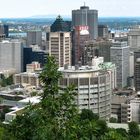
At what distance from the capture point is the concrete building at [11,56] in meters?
50.8

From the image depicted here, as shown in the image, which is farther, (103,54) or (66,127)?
(103,54)

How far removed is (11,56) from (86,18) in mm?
29058

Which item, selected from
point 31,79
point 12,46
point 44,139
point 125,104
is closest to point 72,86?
point 44,139

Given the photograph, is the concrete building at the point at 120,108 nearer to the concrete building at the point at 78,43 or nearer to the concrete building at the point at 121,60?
the concrete building at the point at 121,60

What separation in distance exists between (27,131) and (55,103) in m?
0.62

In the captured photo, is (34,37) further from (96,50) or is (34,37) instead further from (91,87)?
(91,87)

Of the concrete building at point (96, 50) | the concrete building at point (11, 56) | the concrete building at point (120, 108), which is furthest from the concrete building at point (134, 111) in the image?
the concrete building at point (11, 56)

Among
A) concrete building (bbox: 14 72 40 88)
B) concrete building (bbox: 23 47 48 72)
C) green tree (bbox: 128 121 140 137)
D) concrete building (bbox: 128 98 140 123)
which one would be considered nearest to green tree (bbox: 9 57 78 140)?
green tree (bbox: 128 121 140 137)

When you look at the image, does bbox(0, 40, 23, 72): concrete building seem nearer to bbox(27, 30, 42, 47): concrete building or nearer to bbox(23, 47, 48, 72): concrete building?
bbox(23, 47, 48, 72): concrete building

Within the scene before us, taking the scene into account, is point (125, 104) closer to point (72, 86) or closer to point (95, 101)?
point (95, 101)

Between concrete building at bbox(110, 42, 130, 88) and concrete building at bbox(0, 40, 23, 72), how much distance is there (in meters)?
9.79

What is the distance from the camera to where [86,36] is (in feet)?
169

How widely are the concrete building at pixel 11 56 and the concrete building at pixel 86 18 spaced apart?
2559cm

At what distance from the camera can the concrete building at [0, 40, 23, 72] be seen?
50.8 meters
